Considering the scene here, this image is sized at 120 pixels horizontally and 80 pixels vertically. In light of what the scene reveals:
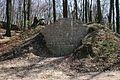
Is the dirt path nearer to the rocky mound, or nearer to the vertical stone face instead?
the rocky mound

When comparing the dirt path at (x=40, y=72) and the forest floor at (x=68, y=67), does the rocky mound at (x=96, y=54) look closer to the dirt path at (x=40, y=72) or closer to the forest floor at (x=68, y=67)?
the forest floor at (x=68, y=67)

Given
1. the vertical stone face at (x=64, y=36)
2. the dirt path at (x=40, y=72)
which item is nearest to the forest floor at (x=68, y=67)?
the dirt path at (x=40, y=72)

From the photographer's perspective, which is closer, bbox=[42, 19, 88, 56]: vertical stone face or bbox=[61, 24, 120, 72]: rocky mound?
bbox=[61, 24, 120, 72]: rocky mound

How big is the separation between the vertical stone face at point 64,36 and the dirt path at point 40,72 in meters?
1.99

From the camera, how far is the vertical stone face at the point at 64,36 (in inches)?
624

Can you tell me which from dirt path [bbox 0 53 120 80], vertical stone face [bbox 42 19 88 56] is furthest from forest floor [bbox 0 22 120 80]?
vertical stone face [bbox 42 19 88 56]

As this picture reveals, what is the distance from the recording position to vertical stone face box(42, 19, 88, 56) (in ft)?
52.0

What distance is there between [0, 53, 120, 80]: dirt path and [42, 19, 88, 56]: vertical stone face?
1.99 m

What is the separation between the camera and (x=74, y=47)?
15703mm

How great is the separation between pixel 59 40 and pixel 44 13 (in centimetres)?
4167

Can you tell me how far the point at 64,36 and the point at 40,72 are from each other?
5191 mm

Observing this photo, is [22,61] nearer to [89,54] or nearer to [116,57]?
[89,54]

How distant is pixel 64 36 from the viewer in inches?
639

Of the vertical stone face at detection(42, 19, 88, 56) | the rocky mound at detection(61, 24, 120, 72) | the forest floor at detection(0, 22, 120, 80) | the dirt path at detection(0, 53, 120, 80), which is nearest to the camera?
the dirt path at detection(0, 53, 120, 80)
